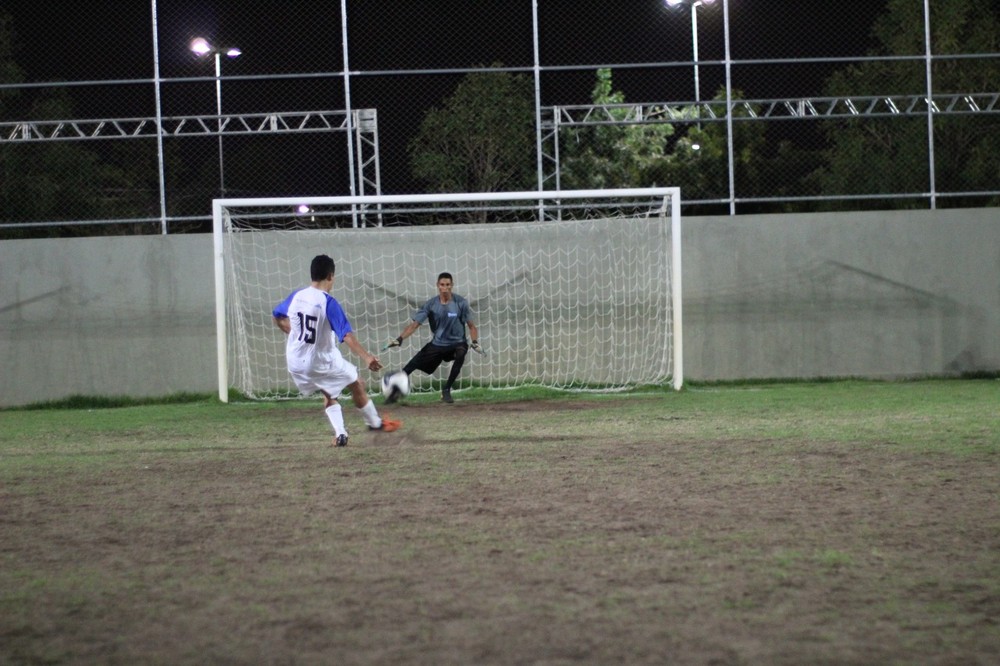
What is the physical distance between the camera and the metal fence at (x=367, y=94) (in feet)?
55.6

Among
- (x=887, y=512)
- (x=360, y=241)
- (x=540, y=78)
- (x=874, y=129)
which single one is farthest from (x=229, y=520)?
(x=874, y=129)

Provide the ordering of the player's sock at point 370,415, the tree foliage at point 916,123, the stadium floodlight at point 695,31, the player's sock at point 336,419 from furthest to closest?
the tree foliage at point 916,123 → the stadium floodlight at point 695,31 → the player's sock at point 370,415 → the player's sock at point 336,419

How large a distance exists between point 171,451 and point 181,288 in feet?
23.6

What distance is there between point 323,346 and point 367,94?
27.6 feet

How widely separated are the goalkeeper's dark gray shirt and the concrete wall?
317 cm

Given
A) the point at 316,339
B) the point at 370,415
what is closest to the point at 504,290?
the point at 370,415

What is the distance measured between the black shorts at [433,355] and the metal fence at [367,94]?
307 cm

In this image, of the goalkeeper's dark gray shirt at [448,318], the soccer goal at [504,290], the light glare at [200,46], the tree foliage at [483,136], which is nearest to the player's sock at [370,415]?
the goalkeeper's dark gray shirt at [448,318]

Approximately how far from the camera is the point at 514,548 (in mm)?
5590

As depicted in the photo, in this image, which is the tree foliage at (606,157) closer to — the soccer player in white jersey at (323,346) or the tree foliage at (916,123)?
the tree foliage at (916,123)

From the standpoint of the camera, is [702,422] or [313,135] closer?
[702,422]

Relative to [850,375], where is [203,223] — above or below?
above

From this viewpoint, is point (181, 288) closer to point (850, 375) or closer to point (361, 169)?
point (361, 169)

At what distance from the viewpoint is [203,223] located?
18.3m
